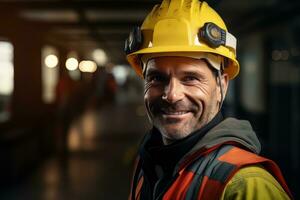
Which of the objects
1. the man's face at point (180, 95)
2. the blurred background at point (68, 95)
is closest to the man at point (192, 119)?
the man's face at point (180, 95)

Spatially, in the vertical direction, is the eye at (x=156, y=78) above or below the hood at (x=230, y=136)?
above

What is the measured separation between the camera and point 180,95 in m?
1.58

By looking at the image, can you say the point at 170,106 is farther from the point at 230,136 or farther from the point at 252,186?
the point at 252,186

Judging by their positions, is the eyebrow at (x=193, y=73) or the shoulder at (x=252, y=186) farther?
the eyebrow at (x=193, y=73)

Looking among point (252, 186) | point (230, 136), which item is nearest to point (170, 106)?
point (230, 136)

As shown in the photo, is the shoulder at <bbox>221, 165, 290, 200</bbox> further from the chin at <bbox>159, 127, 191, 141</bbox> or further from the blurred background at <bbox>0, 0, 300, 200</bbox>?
the blurred background at <bbox>0, 0, 300, 200</bbox>

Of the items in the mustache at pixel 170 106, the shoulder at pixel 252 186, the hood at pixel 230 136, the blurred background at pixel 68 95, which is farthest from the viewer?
the blurred background at pixel 68 95

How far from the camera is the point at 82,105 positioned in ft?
67.4

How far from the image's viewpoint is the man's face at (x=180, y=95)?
5.20 feet

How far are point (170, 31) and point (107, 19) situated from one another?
32.7 feet

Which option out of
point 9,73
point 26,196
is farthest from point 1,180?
point 9,73

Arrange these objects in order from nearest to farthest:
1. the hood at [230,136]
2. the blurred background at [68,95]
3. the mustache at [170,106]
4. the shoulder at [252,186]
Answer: the shoulder at [252,186], the hood at [230,136], the mustache at [170,106], the blurred background at [68,95]

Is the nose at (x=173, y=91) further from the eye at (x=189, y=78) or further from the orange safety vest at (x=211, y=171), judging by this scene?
the orange safety vest at (x=211, y=171)

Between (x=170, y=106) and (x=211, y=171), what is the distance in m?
0.28
